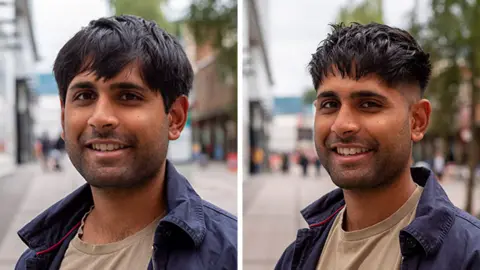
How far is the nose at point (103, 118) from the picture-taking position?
4.24 feet

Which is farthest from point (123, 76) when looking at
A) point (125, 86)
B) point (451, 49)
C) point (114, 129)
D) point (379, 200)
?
point (451, 49)

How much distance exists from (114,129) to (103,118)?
4cm

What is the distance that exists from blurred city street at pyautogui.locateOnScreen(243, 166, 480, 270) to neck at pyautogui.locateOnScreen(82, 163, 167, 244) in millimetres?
625

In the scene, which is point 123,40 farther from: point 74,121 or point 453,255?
point 453,255

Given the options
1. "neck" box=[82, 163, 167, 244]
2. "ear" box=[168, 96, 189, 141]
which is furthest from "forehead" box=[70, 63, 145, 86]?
"neck" box=[82, 163, 167, 244]

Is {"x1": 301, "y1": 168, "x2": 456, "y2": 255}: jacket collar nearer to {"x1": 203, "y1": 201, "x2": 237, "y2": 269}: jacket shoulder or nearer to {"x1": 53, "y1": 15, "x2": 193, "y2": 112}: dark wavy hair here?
{"x1": 203, "y1": 201, "x2": 237, "y2": 269}: jacket shoulder

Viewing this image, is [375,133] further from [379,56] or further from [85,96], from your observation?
[85,96]

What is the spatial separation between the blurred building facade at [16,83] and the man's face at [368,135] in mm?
1130

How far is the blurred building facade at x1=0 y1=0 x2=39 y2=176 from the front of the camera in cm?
197

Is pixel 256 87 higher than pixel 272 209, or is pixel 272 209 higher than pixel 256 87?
pixel 256 87

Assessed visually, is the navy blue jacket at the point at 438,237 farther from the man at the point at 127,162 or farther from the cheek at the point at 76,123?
the cheek at the point at 76,123

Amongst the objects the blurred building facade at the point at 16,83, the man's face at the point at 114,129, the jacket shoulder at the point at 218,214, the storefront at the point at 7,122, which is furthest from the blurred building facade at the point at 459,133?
the storefront at the point at 7,122

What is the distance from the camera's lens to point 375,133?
47.0 inches

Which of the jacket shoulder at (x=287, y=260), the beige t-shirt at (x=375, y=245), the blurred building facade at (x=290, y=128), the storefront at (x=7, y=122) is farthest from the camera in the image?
the storefront at (x=7, y=122)
